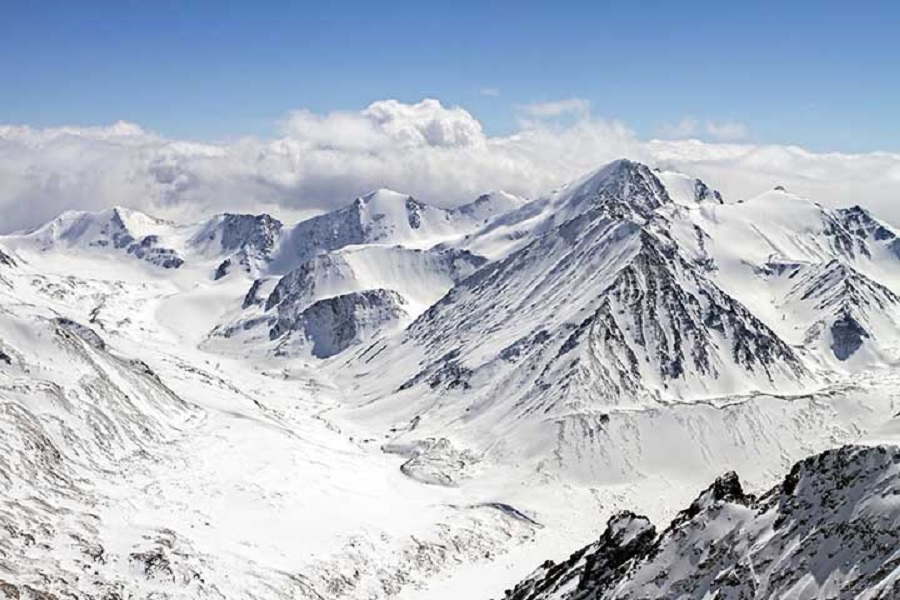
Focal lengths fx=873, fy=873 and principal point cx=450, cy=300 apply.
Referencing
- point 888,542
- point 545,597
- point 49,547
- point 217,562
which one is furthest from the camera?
point 217,562

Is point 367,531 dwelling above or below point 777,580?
below

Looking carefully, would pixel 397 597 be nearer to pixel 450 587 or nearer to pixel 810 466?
pixel 450 587

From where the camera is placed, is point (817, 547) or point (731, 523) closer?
point (817, 547)

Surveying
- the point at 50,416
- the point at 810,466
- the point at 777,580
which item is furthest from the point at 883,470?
the point at 50,416

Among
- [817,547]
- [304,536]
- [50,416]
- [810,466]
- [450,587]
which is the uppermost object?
[50,416]

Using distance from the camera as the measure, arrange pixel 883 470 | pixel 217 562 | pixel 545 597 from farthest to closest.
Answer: pixel 217 562
pixel 545 597
pixel 883 470

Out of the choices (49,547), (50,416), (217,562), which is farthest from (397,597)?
(50,416)
